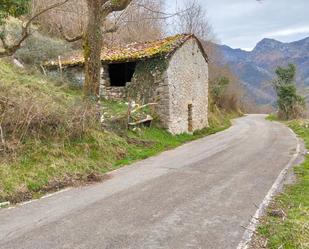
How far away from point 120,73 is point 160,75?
178 inches

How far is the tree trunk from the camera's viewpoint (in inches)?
582

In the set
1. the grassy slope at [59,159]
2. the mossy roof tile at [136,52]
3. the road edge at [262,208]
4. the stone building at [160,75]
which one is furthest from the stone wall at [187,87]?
the road edge at [262,208]

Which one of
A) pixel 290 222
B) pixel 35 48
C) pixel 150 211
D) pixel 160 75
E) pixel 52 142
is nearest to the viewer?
pixel 290 222

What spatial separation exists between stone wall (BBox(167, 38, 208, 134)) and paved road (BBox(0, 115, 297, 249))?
8.73m

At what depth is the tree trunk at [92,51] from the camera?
14.8 metres

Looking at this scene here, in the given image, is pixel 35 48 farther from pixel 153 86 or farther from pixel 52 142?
→ pixel 52 142

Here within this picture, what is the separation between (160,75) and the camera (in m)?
20.7

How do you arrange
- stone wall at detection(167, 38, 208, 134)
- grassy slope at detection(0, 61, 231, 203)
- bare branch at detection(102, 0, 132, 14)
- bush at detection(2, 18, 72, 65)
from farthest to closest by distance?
bush at detection(2, 18, 72, 65)
stone wall at detection(167, 38, 208, 134)
bare branch at detection(102, 0, 132, 14)
grassy slope at detection(0, 61, 231, 203)

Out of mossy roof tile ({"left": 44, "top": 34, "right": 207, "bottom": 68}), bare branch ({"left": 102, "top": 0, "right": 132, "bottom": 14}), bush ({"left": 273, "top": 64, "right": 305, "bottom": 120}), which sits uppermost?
bare branch ({"left": 102, "top": 0, "right": 132, "bottom": 14})

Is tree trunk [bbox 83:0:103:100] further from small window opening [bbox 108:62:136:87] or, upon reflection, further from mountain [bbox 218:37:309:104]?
mountain [bbox 218:37:309:104]

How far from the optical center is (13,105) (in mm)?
10781

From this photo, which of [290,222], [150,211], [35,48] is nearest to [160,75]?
[35,48]

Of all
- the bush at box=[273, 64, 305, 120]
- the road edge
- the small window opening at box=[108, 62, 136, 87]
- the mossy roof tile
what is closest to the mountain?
the bush at box=[273, 64, 305, 120]

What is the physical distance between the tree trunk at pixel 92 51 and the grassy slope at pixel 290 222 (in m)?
8.17
